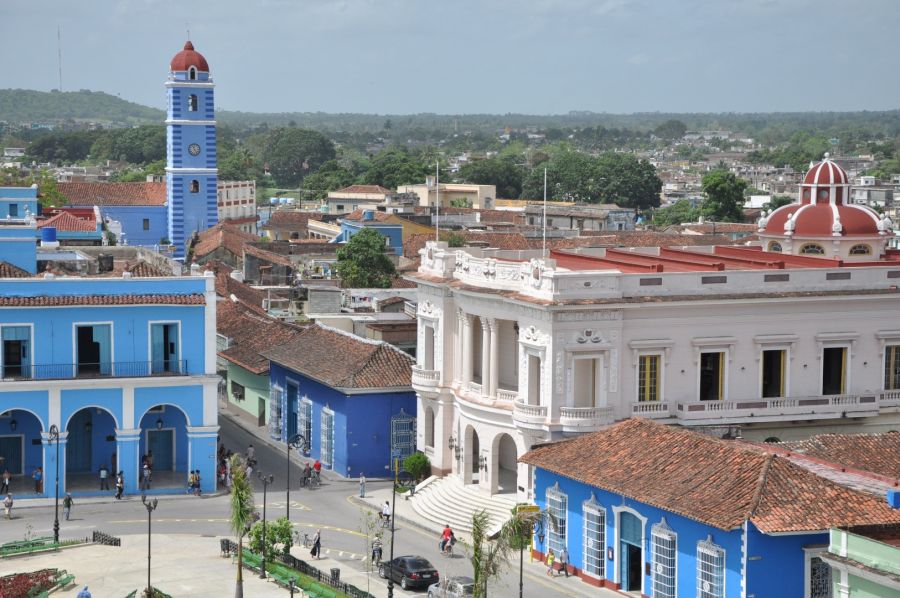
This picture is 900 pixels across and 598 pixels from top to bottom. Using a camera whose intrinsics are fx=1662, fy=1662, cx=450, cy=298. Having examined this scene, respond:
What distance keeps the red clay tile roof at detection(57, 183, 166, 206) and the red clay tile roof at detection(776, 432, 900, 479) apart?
73.9 m

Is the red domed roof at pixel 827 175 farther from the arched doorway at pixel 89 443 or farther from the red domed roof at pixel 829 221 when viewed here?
the arched doorway at pixel 89 443

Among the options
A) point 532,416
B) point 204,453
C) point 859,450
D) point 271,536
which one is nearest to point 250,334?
point 204,453

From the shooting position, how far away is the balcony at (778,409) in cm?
4606

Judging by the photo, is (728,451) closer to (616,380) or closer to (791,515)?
(791,515)

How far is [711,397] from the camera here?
4688 cm

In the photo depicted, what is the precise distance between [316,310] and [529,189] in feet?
348

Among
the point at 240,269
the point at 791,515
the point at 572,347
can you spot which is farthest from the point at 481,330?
the point at 240,269

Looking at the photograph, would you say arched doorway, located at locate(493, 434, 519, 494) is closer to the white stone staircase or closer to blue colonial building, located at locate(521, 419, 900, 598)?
the white stone staircase

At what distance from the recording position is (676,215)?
147m

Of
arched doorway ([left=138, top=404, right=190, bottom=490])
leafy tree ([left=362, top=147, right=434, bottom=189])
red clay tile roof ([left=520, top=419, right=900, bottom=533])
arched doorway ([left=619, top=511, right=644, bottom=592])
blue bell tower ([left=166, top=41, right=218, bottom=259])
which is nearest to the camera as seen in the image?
red clay tile roof ([left=520, top=419, right=900, bottom=533])

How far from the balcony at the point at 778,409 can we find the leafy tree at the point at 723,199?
85.2 m

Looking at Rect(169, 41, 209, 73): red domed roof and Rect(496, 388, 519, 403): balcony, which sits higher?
Rect(169, 41, 209, 73): red domed roof

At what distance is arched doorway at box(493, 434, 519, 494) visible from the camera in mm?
47334

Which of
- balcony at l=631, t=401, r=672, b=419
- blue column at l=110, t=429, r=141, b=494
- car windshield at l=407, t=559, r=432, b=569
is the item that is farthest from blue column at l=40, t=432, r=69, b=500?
balcony at l=631, t=401, r=672, b=419
